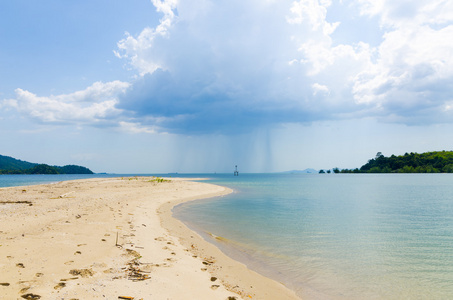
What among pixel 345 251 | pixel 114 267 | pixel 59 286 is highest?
Result: pixel 59 286

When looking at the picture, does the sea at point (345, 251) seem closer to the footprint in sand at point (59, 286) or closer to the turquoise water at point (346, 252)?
the turquoise water at point (346, 252)

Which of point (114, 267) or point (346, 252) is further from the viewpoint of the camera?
point (346, 252)

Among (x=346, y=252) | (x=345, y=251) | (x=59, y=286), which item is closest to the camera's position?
(x=59, y=286)

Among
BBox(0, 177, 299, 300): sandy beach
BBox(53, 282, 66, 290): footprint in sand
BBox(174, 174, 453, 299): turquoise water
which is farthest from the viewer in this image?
BBox(174, 174, 453, 299): turquoise water

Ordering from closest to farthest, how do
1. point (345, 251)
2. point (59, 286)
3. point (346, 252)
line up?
1. point (59, 286)
2. point (346, 252)
3. point (345, 251)

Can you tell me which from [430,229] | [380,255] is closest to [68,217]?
[380,255]

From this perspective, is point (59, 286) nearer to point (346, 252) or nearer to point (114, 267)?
point (114, 267)

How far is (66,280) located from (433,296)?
10581 millimetres

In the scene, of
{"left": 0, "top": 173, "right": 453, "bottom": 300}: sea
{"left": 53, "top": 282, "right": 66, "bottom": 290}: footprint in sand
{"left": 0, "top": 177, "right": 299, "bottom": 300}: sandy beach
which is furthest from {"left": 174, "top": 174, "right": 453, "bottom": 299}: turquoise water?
{"left": 53, "top": 282, "right": 66, "bottom": 290}: footprint in sand

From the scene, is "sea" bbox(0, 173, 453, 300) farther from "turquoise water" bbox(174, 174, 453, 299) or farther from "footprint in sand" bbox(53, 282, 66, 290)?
"footprint in sand" bbox(53, 282, 66, 290)

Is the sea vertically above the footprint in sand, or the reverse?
the footprint in sand

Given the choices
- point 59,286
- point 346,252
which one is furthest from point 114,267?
point 346,252

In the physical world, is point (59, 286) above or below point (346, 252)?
above

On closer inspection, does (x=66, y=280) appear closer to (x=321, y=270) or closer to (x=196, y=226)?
(x=321, y=270)
